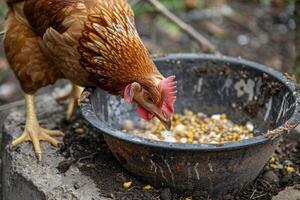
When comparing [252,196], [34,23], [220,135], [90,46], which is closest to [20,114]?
[34,23]

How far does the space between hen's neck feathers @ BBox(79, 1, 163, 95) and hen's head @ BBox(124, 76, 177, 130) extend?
0.05 meters

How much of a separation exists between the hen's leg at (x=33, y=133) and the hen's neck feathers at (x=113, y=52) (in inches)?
23.7

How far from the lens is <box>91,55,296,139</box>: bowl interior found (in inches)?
140

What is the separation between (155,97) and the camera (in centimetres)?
304

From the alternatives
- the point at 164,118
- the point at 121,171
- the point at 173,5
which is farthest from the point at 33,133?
the point at 173,5

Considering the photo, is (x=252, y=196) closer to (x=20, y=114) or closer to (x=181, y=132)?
(x=181, y=132)

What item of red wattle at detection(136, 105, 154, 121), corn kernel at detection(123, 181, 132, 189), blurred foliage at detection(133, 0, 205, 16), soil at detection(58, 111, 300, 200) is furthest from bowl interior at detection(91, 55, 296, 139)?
blurred foliage at detection(133, 0, 205, 16)

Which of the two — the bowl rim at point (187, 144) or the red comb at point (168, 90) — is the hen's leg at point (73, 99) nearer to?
the bowl rim at point (187, 144)

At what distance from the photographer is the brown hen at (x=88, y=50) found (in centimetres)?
312

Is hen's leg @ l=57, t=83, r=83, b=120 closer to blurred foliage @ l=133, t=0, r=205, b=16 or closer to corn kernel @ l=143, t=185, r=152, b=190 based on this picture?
corn kernel @ l=143, t=185, r=152, b=190

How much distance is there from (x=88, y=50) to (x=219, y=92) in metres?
1.04

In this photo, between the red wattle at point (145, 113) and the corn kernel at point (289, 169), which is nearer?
the red wattle at point (145, 113)

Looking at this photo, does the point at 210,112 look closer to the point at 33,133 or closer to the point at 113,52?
the point at 113,52

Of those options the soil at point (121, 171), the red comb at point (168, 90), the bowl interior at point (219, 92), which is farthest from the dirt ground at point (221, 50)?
the red comb at point (168, 90)
